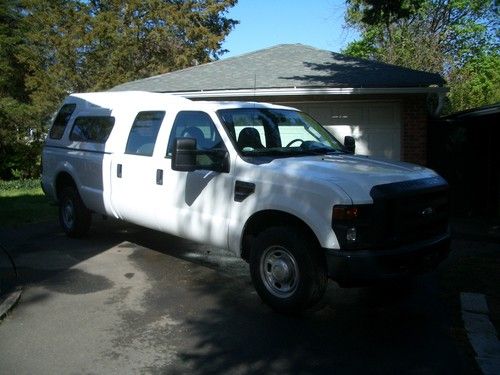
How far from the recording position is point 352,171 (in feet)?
16.0

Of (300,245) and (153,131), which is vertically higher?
(153,131)

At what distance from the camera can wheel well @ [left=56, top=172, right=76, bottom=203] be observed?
8.16m

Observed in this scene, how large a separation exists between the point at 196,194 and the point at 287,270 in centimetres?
140

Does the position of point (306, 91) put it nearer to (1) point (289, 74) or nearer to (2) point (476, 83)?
(1) point (289, 74)

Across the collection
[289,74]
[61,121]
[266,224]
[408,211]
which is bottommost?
[266,224]

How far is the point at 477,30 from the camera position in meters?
31.8

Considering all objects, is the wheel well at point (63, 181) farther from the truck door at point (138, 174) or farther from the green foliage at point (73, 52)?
the green foliage at point (73, 52)

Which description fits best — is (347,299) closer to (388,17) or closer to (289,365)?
(289,365)

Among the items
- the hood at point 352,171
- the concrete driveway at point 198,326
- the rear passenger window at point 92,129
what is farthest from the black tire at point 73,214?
the hood at point 352,171

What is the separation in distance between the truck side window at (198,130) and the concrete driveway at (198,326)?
5.12 feet

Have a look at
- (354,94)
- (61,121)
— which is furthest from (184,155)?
(354,94)

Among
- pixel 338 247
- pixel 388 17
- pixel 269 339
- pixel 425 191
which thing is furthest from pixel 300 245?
pixel 388 17

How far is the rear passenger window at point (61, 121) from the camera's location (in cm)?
838

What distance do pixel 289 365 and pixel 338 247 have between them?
1028 millimetres
